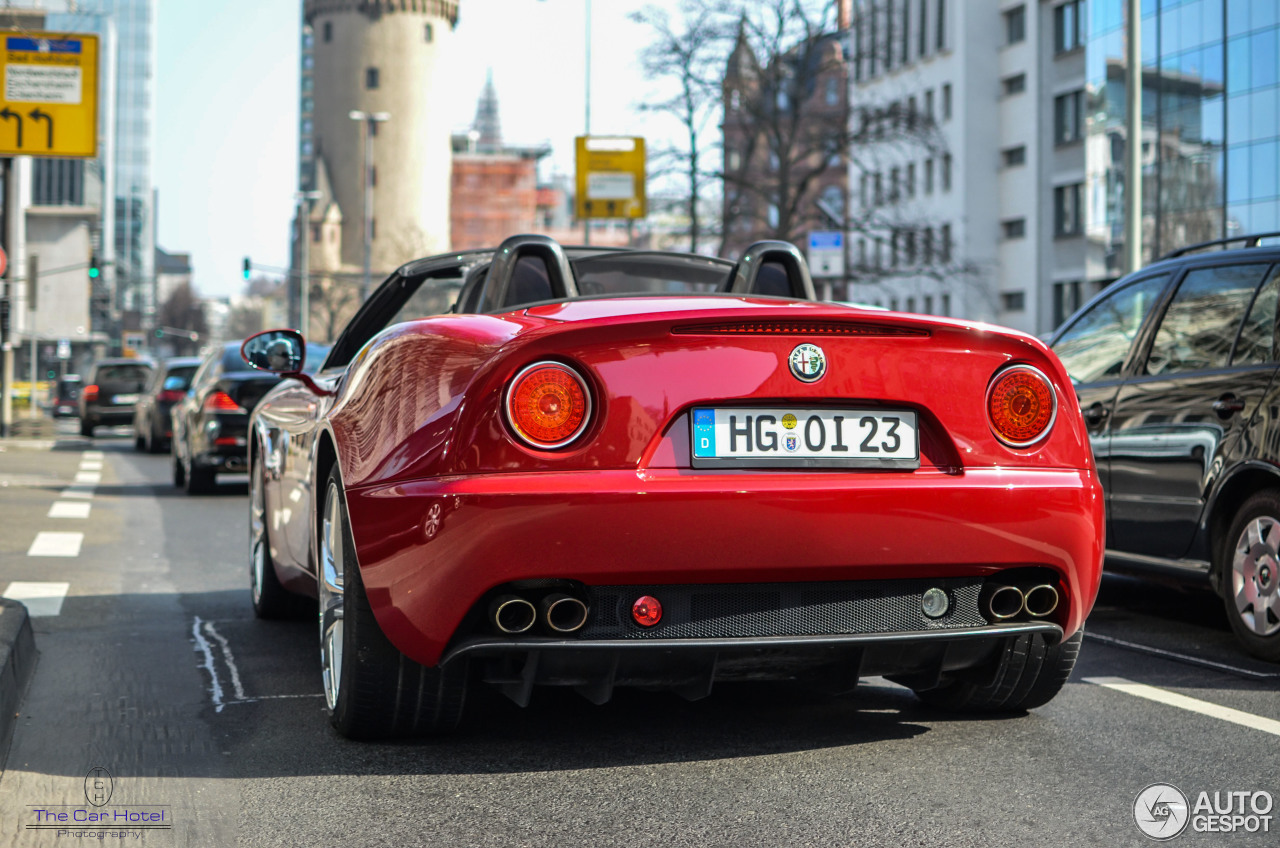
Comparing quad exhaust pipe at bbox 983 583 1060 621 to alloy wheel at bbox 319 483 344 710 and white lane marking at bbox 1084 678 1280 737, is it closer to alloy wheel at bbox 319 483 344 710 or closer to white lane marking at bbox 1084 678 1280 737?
white lane marking at bbox 1084 678 1280 737

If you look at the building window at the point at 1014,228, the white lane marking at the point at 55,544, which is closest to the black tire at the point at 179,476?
the white lane marking at the point at 55,544

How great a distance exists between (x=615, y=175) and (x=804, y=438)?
38.0 metres

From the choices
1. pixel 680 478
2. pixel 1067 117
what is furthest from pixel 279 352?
pixel 1067 117

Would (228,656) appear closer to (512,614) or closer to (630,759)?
(630,759)

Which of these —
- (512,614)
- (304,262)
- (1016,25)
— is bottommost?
(512,614)

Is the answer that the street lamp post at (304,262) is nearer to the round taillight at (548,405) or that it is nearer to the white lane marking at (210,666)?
the white lane marking at (210,666)

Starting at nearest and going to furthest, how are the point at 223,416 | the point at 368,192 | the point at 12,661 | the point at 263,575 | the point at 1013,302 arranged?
the point at 12,661 < the point at 263,575 < the point at 223,416 < the point at 368,192 < the point at 1013,302

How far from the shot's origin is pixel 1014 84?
6328 cm

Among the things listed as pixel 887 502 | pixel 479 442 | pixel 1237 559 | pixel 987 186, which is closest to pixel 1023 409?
pixel 887 502

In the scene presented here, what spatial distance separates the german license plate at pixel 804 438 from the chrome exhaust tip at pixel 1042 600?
480 millimetres

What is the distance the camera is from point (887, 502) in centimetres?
379

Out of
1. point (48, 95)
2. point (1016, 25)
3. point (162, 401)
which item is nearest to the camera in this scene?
point (162, 401)

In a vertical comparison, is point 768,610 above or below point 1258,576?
above

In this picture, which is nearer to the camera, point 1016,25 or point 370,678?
point 370,678
